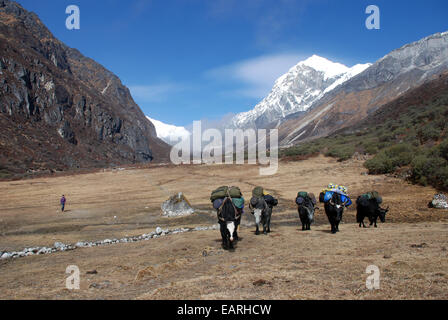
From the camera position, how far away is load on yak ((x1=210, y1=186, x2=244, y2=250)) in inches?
393

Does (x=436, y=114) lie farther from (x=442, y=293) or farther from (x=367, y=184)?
(x=442, y=293)

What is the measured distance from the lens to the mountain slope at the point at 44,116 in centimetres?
7975

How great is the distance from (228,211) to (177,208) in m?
11.8

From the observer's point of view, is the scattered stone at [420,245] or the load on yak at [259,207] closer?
the scattered stone at [420,245]

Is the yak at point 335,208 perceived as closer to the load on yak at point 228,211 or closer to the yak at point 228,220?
the load on yak at point 228,211

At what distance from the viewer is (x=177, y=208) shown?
2133cm

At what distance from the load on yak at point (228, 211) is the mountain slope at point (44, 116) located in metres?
66.8

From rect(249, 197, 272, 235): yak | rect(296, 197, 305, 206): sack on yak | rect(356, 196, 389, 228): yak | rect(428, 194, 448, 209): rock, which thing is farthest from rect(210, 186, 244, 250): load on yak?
rect(428, 194, 448, 209): rock

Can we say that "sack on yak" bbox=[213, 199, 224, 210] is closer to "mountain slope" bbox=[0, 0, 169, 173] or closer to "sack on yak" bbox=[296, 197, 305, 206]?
"sack on yak" bbox=[296, 197, 305, 206]

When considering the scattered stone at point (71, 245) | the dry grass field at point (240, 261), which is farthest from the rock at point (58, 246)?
the dry grass field at point (240, 261)

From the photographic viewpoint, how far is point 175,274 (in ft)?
25.1

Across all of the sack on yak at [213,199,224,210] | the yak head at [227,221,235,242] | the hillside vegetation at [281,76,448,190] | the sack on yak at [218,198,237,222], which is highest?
the hillside vegetation at [281,76,448,190]

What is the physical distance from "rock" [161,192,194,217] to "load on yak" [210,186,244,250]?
1104 cm

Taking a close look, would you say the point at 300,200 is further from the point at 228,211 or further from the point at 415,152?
the point at 415,152
